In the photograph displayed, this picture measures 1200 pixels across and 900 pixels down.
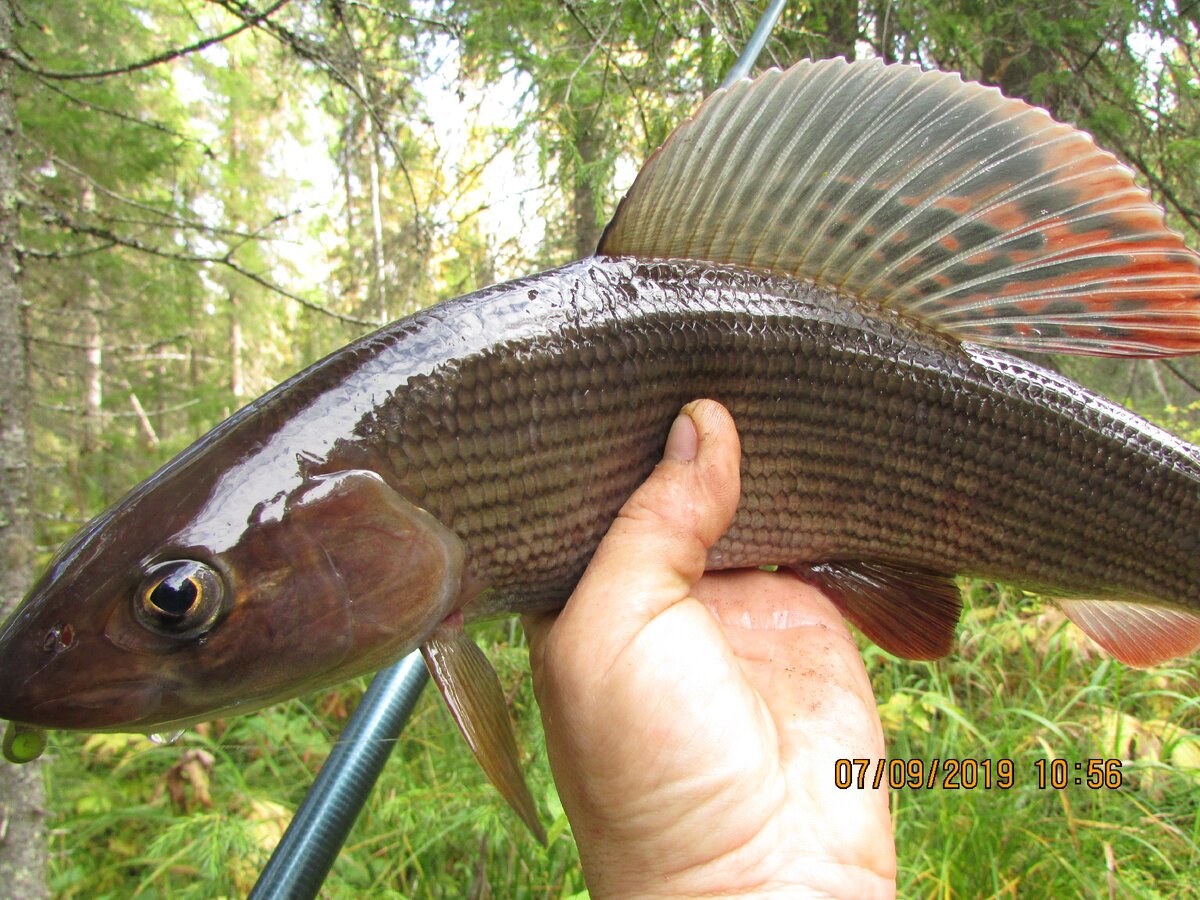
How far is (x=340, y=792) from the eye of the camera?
178 cm

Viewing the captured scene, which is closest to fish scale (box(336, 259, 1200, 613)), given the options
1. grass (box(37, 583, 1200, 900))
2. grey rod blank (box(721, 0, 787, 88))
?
grey rod blank (box(721, 0, 787, 88))

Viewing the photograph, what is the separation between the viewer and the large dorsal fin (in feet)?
5.31

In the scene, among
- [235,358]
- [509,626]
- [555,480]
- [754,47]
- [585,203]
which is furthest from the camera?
[235,358]

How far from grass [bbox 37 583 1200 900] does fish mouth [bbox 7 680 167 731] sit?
1.60m

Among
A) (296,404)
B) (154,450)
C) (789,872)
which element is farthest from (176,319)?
(789,872)

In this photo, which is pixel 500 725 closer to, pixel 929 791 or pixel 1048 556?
pixel 1048 556

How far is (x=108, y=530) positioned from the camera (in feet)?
3.95

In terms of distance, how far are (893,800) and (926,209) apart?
2.46 meters

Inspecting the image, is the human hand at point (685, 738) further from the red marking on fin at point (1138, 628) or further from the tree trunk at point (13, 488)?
the tree trunk at point (13, 488)

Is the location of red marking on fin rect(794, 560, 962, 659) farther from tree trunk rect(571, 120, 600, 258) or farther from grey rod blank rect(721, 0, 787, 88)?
tree trunk rect(571, 120, 600, 258)

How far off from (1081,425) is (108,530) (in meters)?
2.00

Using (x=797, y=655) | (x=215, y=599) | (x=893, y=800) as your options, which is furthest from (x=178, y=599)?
(x=893, y=800)

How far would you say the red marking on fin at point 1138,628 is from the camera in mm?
1899

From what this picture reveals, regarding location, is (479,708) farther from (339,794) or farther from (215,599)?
(339,794)
